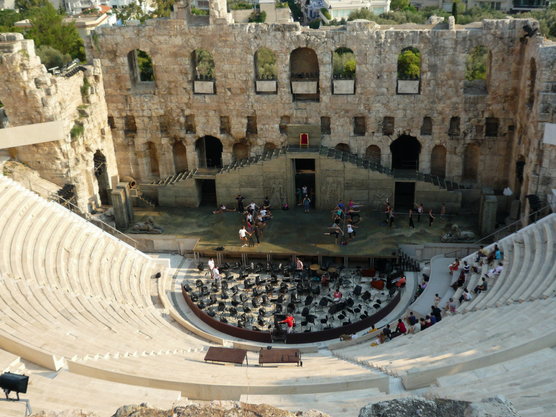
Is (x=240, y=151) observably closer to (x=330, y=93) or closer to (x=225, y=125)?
(x=225, y=125)

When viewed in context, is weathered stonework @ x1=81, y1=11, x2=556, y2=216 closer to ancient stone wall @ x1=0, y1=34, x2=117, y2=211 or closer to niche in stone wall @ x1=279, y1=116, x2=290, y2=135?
niche in stone wall @ x1=279, y1=116, x2=290, y2=135

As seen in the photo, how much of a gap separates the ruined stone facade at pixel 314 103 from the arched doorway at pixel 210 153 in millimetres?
1716

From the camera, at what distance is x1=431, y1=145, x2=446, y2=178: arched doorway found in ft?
121

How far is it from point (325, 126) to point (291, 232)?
26.0 feet

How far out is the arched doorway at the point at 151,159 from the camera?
38844 millimetres

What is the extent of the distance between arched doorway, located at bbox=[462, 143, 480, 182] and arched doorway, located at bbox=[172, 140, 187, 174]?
1833cm

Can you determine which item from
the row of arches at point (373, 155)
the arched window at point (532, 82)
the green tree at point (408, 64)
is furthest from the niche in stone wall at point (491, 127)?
the green tree at point (408, 64)

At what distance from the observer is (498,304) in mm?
22594

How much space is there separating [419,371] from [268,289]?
11476 millimetres

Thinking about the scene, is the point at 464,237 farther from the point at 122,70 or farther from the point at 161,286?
the point at 122,70

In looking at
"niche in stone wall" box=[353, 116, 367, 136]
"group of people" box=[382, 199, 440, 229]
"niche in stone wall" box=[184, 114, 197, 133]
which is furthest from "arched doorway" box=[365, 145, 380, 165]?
"niche in stone wall" box=[184, 114, 197, 133]

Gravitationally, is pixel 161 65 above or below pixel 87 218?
above

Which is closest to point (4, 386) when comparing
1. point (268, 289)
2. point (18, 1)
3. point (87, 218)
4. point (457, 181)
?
point (268, 289)

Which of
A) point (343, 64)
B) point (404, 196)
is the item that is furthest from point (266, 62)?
point (404, 196)
